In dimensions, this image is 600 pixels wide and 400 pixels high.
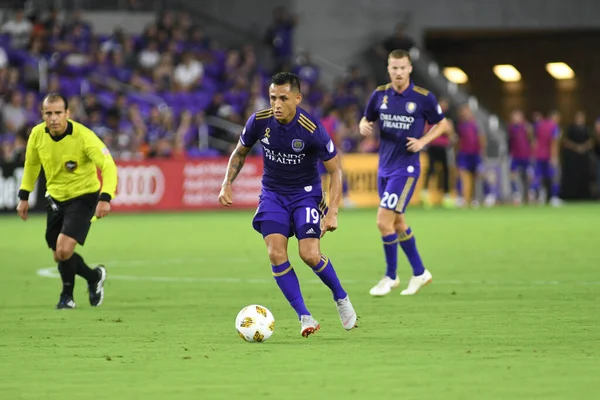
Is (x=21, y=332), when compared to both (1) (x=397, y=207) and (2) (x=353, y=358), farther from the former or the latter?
(1) (x=397, y=207)

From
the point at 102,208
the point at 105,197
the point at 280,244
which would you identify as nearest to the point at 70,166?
the point at 105,197

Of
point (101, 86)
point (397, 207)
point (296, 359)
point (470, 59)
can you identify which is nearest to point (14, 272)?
point (397, 207)

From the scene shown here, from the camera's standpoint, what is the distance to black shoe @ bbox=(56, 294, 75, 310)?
11.7m

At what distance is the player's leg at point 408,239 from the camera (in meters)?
12.7

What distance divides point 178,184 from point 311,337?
1996cm

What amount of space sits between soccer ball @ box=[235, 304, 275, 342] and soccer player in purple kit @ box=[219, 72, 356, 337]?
0.35 metres

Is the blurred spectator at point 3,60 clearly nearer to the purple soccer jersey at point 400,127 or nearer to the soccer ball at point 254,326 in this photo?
the purple soccer jersey at point 400,127

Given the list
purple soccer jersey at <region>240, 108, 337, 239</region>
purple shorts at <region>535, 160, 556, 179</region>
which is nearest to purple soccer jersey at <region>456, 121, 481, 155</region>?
purple shorts at <region>535, 160, 556, 179</region>

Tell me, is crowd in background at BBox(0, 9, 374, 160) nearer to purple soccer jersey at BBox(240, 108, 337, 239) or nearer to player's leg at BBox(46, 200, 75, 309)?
player's leg at BBox(46, 200, 75, 309)

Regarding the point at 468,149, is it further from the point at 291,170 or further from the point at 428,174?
the point at 291,170

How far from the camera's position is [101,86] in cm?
3075

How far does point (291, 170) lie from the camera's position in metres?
9.61

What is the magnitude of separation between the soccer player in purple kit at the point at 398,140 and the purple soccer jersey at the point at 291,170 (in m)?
3.11

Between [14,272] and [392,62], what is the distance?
5840mm
